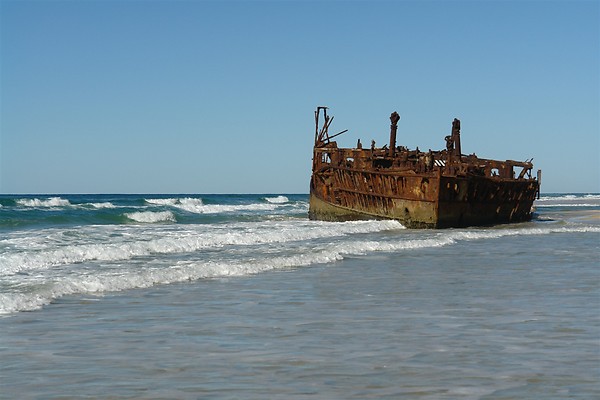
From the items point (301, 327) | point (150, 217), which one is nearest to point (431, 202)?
point (301, 327)

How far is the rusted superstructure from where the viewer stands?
28641mm

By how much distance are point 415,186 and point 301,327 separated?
→ 21.3 metres

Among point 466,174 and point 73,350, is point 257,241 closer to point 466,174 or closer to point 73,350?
point 466,174

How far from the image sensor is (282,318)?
8570 mm

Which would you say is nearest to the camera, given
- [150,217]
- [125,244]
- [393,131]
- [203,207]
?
[125,244]

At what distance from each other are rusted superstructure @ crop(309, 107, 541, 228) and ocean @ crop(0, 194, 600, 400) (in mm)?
12222

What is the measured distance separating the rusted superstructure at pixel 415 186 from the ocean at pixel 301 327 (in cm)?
1222

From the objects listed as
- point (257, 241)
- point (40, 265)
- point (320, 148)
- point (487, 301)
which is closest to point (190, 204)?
point (320, 148)

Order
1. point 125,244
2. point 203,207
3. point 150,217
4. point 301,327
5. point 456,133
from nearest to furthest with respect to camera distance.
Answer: point 301,327 < point 125,244 < point 456,133 < point 150,217 < point 203,207

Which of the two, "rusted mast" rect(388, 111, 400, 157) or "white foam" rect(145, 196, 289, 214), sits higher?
"rusted mast" rect(388, 111, 400, 157)

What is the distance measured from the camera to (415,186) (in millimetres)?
28859

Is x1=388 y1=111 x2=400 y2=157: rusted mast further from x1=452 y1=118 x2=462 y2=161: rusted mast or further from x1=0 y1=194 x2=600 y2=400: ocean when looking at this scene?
x1=0 y1=194 x2=600 y2=400: ocean

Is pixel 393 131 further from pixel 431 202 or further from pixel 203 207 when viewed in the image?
pixel 203 207

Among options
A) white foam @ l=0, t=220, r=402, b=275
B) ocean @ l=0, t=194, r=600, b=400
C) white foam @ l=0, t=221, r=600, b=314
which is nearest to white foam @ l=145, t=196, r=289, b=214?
white foam @ l=0, t=220, r=402, b=275
